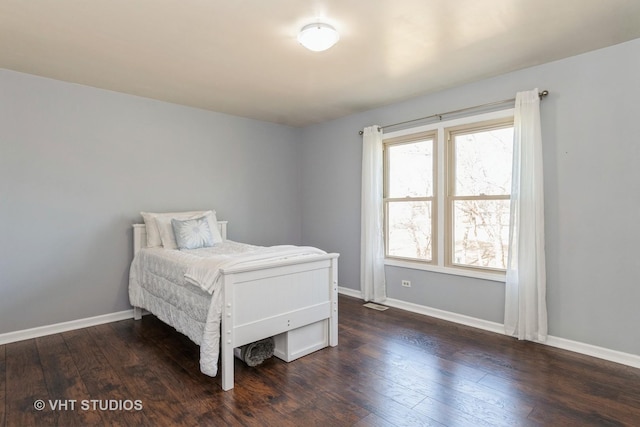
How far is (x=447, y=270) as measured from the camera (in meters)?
3.61

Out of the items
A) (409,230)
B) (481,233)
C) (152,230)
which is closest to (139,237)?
(152,230)

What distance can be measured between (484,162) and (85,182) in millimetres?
4108

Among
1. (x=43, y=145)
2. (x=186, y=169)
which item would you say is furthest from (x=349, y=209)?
(x=43, y=145)

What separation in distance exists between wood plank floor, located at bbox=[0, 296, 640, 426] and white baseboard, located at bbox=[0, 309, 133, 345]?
0.11m

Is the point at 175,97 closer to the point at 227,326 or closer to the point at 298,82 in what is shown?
the point at 298,82

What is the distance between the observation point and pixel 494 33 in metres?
2.43

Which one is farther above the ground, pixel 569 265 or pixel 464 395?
pixel 569 265

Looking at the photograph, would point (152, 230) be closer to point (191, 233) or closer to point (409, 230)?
point (191, 233)

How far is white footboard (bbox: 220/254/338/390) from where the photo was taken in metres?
2.24

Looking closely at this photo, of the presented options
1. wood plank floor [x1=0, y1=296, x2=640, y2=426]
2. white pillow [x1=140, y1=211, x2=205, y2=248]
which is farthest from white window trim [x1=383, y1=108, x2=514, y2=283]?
white pillow [x1=140, y1=211, x2=205, y2=248]

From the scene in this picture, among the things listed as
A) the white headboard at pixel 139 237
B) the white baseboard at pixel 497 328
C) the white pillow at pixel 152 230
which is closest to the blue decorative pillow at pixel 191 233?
the white pillow at pixel 152 230

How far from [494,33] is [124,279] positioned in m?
4.17

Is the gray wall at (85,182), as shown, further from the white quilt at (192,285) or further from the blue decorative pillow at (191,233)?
the blue decorative pillow at (191,233)

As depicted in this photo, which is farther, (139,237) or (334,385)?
(139,237)
